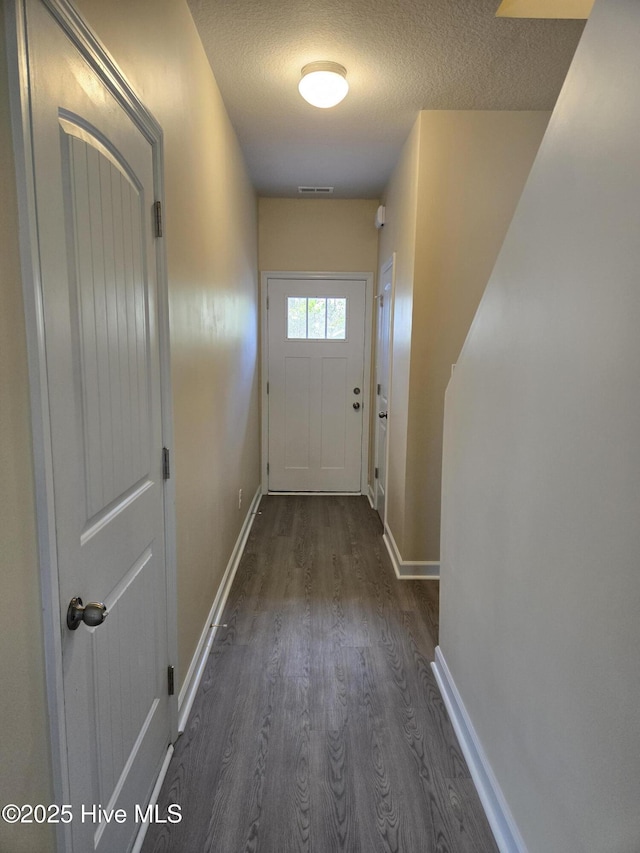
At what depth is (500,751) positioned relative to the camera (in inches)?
56.7

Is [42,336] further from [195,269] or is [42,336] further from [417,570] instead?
[417,570]

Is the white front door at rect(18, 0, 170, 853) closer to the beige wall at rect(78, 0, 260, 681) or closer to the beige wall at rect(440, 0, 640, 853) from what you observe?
the beige wall at rect(78, 0, 260, 681)

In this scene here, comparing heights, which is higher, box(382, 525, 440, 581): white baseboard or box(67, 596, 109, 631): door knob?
box(67, 596, 109, 631): door knob

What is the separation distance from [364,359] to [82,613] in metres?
3.94

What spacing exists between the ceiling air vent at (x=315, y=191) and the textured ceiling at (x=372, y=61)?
0.82 metres

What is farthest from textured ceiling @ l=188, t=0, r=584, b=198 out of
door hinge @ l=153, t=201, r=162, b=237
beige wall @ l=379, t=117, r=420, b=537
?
door hinge @ l=153, t=201, r=162, b=237

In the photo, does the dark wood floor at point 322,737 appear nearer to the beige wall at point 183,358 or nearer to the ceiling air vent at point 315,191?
the beige wall at point 183,358

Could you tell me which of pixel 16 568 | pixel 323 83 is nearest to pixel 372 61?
pixel 323 83

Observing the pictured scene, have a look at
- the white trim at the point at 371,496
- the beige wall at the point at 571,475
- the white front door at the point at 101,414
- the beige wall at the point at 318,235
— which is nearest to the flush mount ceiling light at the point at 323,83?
the white front door at the point at 101,414

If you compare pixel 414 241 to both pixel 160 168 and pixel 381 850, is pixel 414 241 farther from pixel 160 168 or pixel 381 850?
pixel 381 850

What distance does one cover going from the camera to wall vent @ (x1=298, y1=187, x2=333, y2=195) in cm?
418

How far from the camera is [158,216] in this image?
5.12ft

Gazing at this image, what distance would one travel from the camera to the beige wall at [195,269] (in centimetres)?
152

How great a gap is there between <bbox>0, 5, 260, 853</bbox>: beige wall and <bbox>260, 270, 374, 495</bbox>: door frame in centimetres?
49
